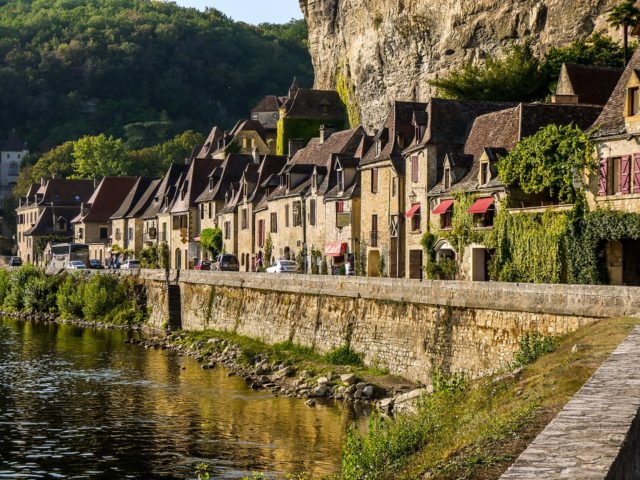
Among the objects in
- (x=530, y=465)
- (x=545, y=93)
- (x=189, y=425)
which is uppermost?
(x=545, y=93)

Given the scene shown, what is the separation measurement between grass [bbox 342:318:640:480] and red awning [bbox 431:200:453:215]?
2213 cm

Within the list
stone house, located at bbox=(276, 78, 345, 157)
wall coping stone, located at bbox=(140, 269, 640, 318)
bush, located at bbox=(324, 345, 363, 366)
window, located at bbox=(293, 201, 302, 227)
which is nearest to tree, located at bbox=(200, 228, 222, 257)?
window, located at bbox=(293, 201, 302, 227)

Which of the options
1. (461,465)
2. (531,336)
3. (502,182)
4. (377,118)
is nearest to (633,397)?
(461,465)

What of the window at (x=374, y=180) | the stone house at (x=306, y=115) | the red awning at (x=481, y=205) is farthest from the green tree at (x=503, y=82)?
the stone house at (x=306, y=115)

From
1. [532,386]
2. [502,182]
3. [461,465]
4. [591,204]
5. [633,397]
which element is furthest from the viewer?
[502,182]

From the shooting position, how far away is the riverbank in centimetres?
3331

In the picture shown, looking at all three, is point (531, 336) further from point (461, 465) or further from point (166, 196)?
point (166, 196)

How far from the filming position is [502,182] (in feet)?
140

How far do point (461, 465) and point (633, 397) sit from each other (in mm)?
3123

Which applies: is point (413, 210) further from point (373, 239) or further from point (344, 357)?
point (344, 357)

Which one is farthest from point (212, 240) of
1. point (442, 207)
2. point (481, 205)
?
point (481, 205)

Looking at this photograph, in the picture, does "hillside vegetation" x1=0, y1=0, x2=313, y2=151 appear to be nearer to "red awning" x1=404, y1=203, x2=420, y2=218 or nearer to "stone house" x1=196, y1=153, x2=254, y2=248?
"stone house" x1=196, y1=153, x2=254, y2=248

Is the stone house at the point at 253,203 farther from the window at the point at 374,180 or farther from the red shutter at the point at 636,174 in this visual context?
the red shutter at the point at 636,174

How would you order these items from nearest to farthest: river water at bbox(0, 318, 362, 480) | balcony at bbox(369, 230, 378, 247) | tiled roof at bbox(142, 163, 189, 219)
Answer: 1. river water at bbox(0, 318, 362, 480)
2. balcony at bbox(369, 230, 378, 247)
3. tiled roof at bbox(142, 163, 189, 219)
